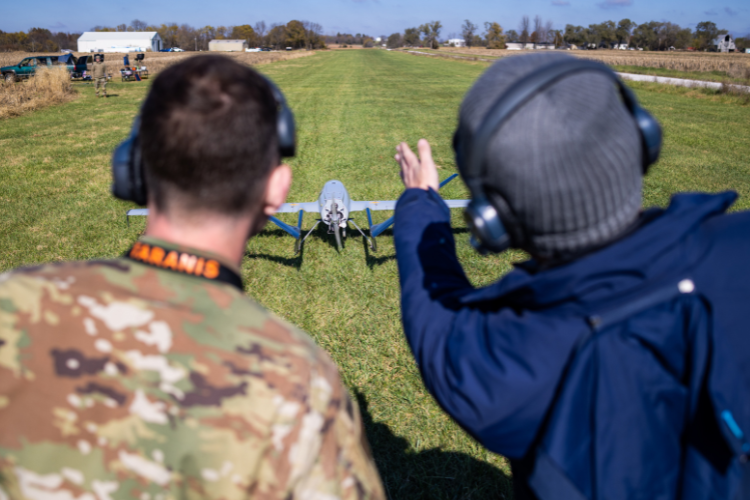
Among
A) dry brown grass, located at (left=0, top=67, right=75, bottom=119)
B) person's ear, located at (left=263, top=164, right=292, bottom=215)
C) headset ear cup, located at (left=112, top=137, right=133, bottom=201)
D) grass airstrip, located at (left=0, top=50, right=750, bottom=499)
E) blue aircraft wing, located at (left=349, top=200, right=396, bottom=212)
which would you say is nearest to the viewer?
person's ear, located at (left=263, top=164, right=292, bottom=215)

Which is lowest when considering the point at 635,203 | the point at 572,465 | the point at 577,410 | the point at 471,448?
the point at 471,448

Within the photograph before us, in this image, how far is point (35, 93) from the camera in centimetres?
1988

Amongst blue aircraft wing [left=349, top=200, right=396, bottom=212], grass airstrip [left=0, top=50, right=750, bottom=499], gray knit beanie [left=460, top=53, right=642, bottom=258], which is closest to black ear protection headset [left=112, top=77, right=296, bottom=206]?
gray knit beanie [left=460, top=53, right=642, bottom=258]

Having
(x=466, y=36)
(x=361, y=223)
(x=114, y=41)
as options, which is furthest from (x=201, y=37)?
(x=361, y=223)

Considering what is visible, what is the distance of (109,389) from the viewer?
811mm

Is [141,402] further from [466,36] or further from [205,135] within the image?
[466,36]

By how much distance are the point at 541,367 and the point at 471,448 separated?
8.60 feet

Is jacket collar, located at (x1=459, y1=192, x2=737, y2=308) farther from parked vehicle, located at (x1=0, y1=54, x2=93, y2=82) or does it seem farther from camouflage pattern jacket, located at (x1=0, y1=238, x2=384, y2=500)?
parked vehicle, located at (x1=0, y1=54, x2=93, y2=82)

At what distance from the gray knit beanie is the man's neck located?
0.61 meters

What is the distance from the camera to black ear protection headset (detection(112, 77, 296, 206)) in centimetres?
115

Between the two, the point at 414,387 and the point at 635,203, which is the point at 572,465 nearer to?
the point at 635,203

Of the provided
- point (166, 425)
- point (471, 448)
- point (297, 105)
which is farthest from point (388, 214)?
point (297, 105)

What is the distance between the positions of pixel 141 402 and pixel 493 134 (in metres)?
0.85

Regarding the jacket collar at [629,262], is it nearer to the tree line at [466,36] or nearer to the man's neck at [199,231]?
the man's neck at [199,231]
